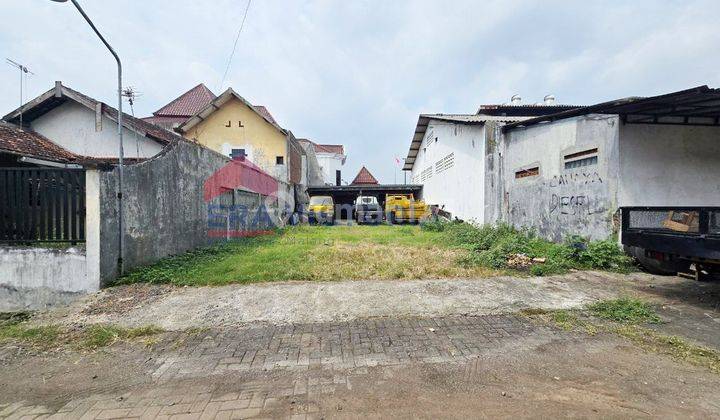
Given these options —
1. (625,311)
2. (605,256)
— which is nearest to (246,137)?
(605,256)

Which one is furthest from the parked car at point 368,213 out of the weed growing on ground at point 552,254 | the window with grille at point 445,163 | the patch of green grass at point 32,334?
the patch of green grass at point 32,334

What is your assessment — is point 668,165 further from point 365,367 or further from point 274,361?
point 274,361

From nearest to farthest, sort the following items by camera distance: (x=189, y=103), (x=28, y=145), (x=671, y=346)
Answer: (x=671, y=346) < (x=28, y=145) < (x=189, y=103)

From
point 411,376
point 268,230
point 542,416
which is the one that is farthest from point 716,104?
point 268,230

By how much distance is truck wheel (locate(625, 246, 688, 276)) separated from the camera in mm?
4359

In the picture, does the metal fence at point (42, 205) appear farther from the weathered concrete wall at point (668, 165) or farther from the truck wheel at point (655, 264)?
the weathered concrete wall at point (668, 165)

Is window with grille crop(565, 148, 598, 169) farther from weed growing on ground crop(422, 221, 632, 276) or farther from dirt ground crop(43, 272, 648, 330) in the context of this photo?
dirt ground crop(43, 272, 648, 330)

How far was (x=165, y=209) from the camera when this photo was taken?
648 cm

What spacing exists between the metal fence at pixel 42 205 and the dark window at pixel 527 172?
998 cm

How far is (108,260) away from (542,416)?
5938 mm

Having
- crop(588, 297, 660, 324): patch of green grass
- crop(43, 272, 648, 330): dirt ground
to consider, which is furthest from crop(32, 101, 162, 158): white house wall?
crop(588, 297, 660, 324): patch of green grass

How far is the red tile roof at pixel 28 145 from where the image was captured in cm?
848

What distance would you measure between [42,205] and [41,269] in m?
0.96

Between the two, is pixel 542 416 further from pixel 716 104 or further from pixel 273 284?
pixel 716 104
